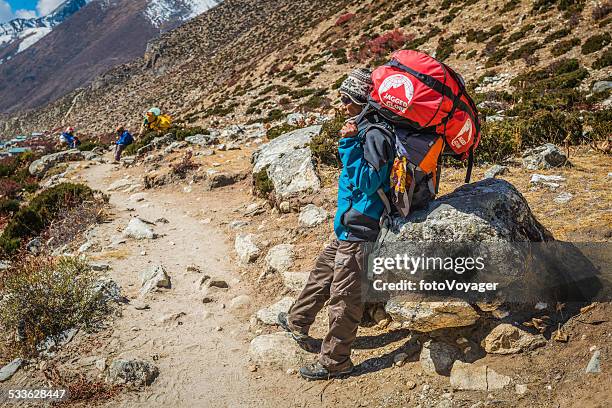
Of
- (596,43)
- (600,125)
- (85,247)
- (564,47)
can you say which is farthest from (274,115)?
(600,125)

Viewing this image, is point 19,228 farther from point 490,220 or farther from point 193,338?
point 490,220

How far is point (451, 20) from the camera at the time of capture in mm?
25438

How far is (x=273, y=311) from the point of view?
16.8ft

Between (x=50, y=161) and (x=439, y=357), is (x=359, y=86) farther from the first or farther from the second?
(x=50, y=161)

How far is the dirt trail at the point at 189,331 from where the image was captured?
403 centimetres

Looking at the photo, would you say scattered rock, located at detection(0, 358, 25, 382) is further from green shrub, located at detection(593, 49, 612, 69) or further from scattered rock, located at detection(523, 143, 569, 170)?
green shrub, located at detection(593, 49, 612, 69)

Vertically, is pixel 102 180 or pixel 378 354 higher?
pixel 102 180

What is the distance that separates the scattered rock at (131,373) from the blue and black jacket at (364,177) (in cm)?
250

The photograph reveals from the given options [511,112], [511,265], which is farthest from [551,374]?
[511,112]

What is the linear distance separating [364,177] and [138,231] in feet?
21.1

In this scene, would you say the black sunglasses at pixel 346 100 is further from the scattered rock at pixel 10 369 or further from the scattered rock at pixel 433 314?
the scattered rock at pixel 10 369

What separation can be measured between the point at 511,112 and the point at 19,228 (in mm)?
12705

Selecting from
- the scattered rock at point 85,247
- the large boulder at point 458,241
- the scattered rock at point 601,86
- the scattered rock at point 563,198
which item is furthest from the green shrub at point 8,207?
the scattered rock at point 601,86

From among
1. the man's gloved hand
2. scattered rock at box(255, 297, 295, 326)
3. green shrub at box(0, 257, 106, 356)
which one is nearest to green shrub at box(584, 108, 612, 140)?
the man's gloved hand
